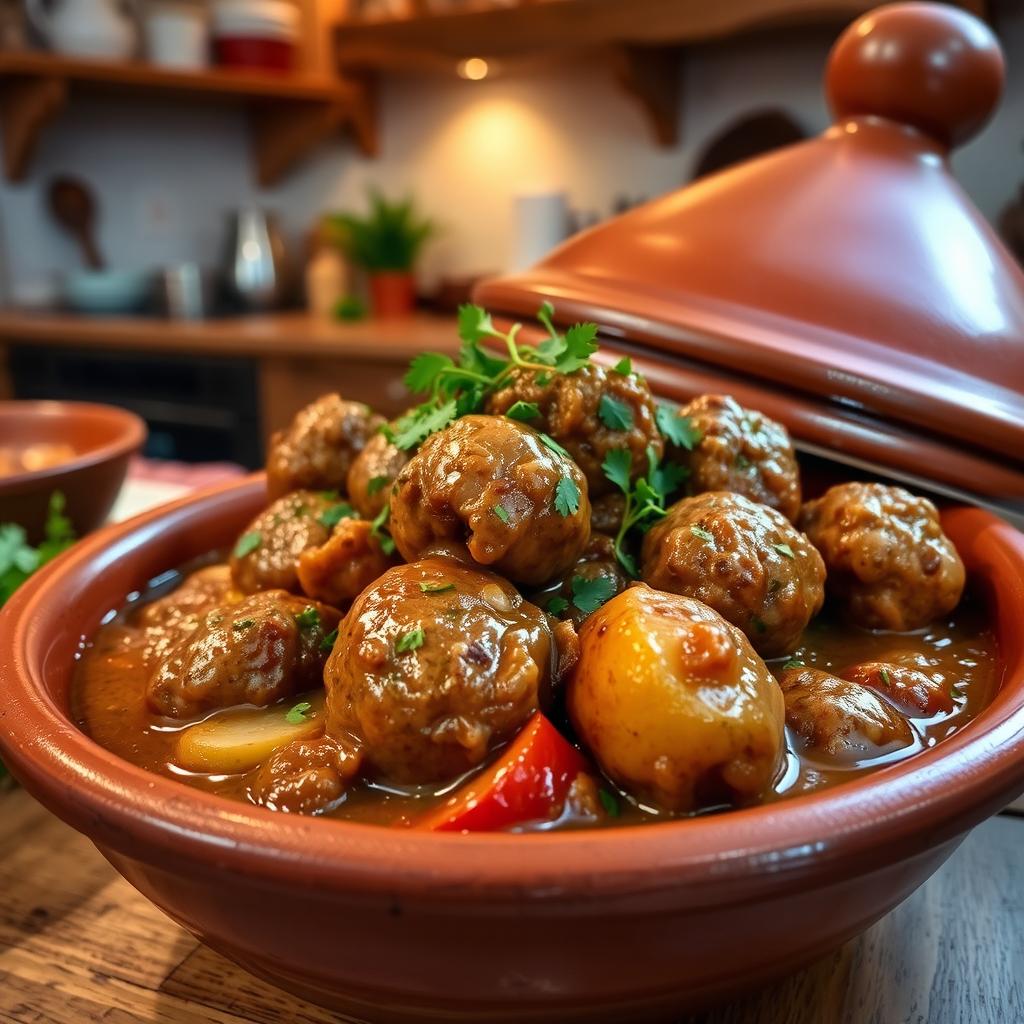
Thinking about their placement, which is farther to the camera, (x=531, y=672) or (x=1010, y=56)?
(x=1010, y=56)

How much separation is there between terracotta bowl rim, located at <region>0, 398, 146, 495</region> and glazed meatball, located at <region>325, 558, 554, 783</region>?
0.86 m

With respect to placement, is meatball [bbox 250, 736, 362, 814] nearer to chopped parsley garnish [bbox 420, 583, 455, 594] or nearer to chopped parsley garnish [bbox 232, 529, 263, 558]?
chopped parsley garnish [bbox 420, 583, 455, 594]

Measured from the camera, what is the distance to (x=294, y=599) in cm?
101

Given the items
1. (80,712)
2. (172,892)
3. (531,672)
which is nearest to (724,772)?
(531,672)

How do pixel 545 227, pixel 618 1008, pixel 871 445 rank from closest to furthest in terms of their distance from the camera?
1. pixel 618 1008
2. pixel 871 445
3. pixel 545 227

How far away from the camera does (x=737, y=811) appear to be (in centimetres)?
68

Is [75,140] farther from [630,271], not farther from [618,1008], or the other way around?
[618,1008]

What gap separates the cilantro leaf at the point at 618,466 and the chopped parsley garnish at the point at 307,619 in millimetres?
317

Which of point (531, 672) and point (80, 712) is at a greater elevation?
point (531, 672)

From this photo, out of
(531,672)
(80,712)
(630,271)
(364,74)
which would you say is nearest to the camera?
(531,672)

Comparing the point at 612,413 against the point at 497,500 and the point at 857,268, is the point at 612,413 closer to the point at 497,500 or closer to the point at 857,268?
the point at 497,500

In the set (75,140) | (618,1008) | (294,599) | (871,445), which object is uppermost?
(75,140)

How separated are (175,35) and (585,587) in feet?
13.7

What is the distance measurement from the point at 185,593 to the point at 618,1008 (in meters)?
0.75
